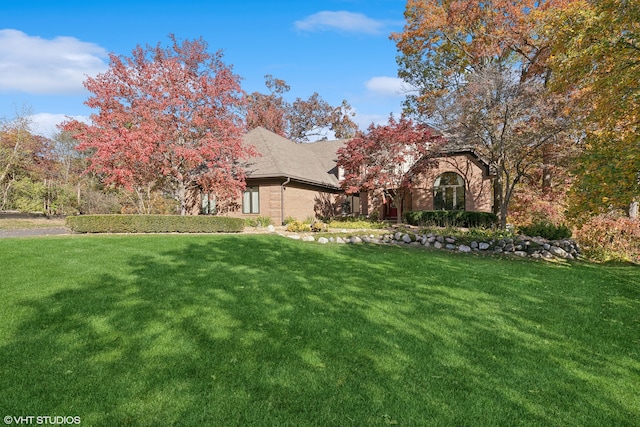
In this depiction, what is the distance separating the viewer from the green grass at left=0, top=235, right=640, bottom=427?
2.70 metres

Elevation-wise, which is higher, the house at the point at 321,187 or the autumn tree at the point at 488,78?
the autumn tree at the point at 488,78

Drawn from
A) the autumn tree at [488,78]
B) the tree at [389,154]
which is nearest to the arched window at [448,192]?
the autumn tree at [488,78]

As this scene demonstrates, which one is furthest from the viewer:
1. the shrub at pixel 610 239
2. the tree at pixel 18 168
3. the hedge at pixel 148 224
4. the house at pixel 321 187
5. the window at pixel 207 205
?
the tree at pixel 18 168

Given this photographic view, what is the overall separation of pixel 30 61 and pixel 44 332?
18.7 metres

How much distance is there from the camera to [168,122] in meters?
15.7

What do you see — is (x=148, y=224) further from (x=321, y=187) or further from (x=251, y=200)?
(x=321, y=187)

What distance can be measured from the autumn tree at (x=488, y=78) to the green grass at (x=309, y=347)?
Result: 304 inches

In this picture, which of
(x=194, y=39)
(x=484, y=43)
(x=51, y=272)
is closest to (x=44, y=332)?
(x=51, y=272)

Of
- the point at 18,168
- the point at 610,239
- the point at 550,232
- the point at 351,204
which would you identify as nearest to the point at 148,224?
the point at 351,204

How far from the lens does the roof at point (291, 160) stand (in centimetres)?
1847

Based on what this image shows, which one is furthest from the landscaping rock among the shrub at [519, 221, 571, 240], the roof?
the roof

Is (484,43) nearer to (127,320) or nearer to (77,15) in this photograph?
(77,15)

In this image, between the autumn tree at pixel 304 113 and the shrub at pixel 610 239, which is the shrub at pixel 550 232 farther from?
the autumn tree at pixel 304 113

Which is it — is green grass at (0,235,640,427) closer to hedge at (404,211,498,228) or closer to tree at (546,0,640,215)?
tree at (546,0,640,215)
